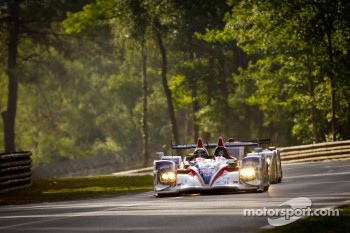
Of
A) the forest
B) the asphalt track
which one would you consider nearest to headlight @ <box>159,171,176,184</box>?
the asphalt track

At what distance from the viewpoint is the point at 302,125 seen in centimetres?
5344

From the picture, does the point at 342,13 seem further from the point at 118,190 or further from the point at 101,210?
the point at 101,210

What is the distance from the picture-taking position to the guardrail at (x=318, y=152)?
40.9 m

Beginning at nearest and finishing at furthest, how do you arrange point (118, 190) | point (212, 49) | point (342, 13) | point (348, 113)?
point (118, 190) → point (342, 13) → point (348, 113) → point (212, 49)

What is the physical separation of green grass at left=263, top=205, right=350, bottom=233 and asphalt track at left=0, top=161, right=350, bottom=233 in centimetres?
42

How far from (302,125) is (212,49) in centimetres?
899

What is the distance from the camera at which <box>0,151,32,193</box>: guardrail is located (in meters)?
30.9

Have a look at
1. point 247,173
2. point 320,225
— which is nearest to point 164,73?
point 247,173

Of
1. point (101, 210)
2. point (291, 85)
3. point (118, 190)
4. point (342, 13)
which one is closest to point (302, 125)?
point (291, 85)

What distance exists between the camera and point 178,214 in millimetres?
16156

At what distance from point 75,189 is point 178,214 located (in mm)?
16059

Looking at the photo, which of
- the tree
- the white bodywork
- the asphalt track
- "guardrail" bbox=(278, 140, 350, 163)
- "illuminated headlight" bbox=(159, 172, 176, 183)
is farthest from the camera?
the tree

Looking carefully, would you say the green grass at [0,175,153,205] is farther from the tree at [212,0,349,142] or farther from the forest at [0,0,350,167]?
the forest at [0,0,350,167]

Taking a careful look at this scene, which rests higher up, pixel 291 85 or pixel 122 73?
pixel 122 73
